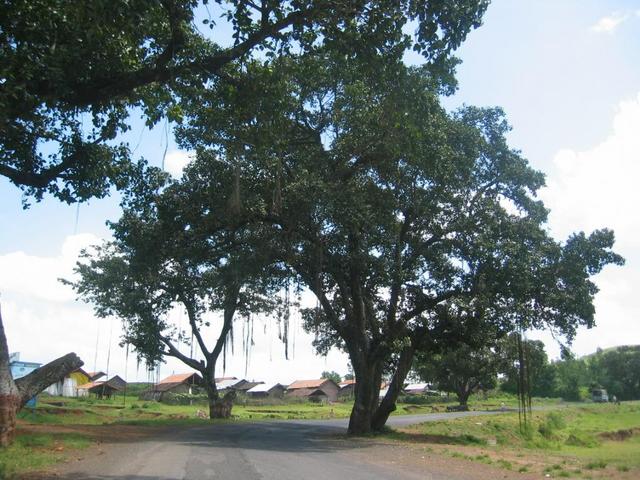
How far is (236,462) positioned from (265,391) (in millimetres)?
92077

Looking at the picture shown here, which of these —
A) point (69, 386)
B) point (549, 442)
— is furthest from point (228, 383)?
point (549, 442)

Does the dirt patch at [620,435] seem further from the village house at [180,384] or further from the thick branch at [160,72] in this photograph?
the village house at [180,384]

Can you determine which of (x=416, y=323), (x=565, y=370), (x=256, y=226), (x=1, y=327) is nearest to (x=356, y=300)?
(x=416, y=323)

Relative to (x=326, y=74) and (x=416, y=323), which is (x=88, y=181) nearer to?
(x=326, y=74)

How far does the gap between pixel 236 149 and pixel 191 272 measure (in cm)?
1472

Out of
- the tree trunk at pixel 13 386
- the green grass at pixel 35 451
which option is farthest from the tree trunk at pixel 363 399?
the tree trunk at pixel 13 386

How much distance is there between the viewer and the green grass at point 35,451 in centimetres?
1157

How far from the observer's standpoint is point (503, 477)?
42.3 feet

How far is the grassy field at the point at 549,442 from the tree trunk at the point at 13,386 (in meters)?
11.5

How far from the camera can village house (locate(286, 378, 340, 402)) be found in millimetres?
98438

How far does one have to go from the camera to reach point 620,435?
3422 centimetres

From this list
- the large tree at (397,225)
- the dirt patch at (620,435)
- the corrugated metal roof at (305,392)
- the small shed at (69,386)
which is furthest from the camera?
the corrugated metal roof at (305,392)

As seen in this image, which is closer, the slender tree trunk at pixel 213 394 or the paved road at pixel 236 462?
the paved road at pixel 236 462

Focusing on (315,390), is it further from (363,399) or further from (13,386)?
(13,386)
